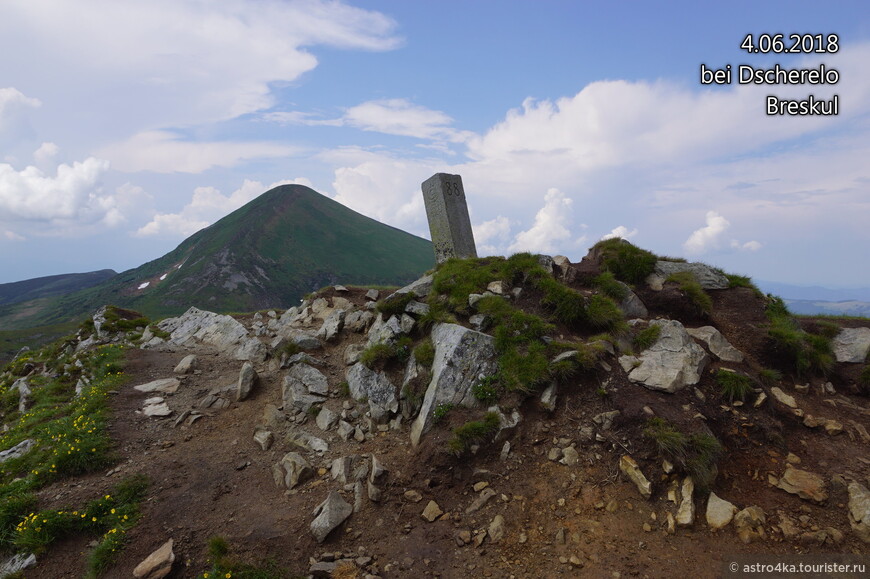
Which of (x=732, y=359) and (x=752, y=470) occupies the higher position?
(x=732, y=359)

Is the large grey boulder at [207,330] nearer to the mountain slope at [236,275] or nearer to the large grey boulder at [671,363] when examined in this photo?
the large grey boulder at [671,363]

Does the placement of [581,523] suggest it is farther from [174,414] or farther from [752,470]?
[174,414]

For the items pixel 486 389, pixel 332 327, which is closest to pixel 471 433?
pixel 486 389

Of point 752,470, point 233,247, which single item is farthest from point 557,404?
point 233,247

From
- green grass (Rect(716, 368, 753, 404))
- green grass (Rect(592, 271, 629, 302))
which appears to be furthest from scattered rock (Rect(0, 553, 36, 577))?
green grass (Rect(592, 271, 629, 302))

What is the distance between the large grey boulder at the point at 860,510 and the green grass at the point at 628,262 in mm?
9274

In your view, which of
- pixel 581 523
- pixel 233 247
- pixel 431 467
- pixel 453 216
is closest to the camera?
pixel 581 523

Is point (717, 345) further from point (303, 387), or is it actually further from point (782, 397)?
point (303, 387)

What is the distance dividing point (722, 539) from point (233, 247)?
631 feet

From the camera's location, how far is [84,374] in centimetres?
1775

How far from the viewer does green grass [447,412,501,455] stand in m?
10.2

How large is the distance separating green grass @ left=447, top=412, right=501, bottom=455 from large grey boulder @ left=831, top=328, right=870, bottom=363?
11108 mm

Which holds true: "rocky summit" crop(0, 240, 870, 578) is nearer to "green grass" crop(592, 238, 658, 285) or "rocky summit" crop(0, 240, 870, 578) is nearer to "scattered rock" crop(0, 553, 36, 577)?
"scattered rock" crop(0, 553, 36, 577)

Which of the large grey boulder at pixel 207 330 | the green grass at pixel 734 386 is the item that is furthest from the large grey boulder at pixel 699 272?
the large grey boulder at pixel 207 330
